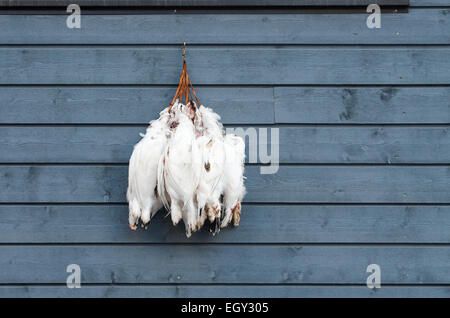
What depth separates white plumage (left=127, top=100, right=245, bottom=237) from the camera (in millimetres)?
1712

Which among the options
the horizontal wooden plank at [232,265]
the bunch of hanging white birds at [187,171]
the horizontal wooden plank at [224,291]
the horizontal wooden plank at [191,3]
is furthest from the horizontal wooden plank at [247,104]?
the horizontal wooden plank at [224,291]

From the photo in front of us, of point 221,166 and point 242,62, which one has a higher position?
point 242,62

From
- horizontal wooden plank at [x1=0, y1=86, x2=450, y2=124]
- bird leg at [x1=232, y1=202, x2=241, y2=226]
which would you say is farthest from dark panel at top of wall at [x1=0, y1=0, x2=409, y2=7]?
bird leg at [x1=232, y1=202, x2=241, y2=226]

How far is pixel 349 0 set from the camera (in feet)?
6.26

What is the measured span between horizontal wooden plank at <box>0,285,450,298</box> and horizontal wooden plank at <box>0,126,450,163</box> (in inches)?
18.5

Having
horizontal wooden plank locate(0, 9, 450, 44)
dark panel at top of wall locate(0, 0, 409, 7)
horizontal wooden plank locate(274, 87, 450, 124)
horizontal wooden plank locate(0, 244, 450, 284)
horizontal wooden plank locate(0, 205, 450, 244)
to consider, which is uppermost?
dark panel at top of wall locate(0, 0, 409, 7)

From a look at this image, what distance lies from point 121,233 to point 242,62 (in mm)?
779

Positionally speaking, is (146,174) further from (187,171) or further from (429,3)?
(429,3)

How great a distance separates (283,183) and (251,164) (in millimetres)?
138

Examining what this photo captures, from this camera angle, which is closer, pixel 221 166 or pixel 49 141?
pixel 221 166

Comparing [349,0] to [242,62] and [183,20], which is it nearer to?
[242,62]

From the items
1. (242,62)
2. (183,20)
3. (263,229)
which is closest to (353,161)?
(263,229)

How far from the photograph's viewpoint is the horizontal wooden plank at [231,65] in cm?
192

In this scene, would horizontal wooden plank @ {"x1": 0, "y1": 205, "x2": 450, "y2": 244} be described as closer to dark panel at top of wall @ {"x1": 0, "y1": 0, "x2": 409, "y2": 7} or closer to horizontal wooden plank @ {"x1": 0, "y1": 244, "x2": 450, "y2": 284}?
horizontal wooden plank @ {"x1": 0, "y1": 244, "x2": 450, "y2": 284}
